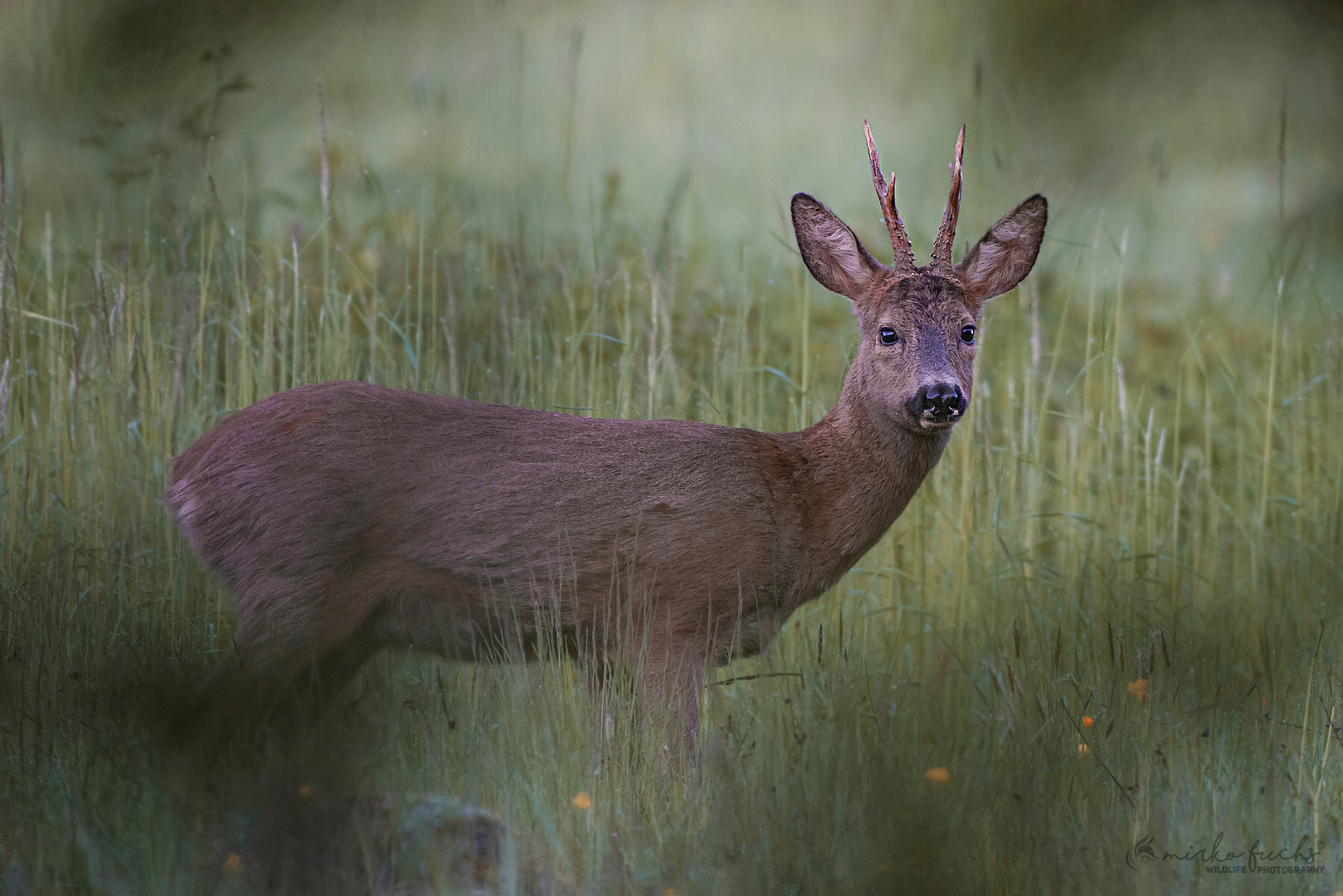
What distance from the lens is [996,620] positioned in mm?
4258

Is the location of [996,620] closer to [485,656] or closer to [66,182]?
[485,656]

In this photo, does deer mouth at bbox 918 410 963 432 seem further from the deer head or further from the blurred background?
the blurred background

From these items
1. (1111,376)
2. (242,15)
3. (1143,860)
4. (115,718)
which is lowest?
(1143,860)

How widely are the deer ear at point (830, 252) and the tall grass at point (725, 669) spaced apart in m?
0.65

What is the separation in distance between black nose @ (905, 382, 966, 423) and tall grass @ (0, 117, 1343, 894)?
650 mm

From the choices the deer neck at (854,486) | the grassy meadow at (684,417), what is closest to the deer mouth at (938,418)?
the deer neck at (854,486)

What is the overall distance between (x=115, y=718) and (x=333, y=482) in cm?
75

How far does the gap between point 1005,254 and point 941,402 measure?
0.77 meters

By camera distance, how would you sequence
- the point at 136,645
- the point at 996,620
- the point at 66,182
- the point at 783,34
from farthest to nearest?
1. the point at 783,34
2. the point at 66,182
3. the point at 996,620
4. the point at 136,645

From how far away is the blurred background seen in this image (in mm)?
2689

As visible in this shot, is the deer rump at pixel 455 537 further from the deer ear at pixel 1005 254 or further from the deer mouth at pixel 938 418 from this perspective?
the deer ear at pixel 1005 254

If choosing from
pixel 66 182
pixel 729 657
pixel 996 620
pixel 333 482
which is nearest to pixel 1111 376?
pixel 996 620

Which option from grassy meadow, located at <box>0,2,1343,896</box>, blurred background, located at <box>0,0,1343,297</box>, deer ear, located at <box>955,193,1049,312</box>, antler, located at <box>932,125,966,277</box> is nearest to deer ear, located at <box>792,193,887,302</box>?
antler, located at <box>932,125,966,277</box>

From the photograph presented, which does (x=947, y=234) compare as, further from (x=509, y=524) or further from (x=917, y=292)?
(x=509, y=524)
